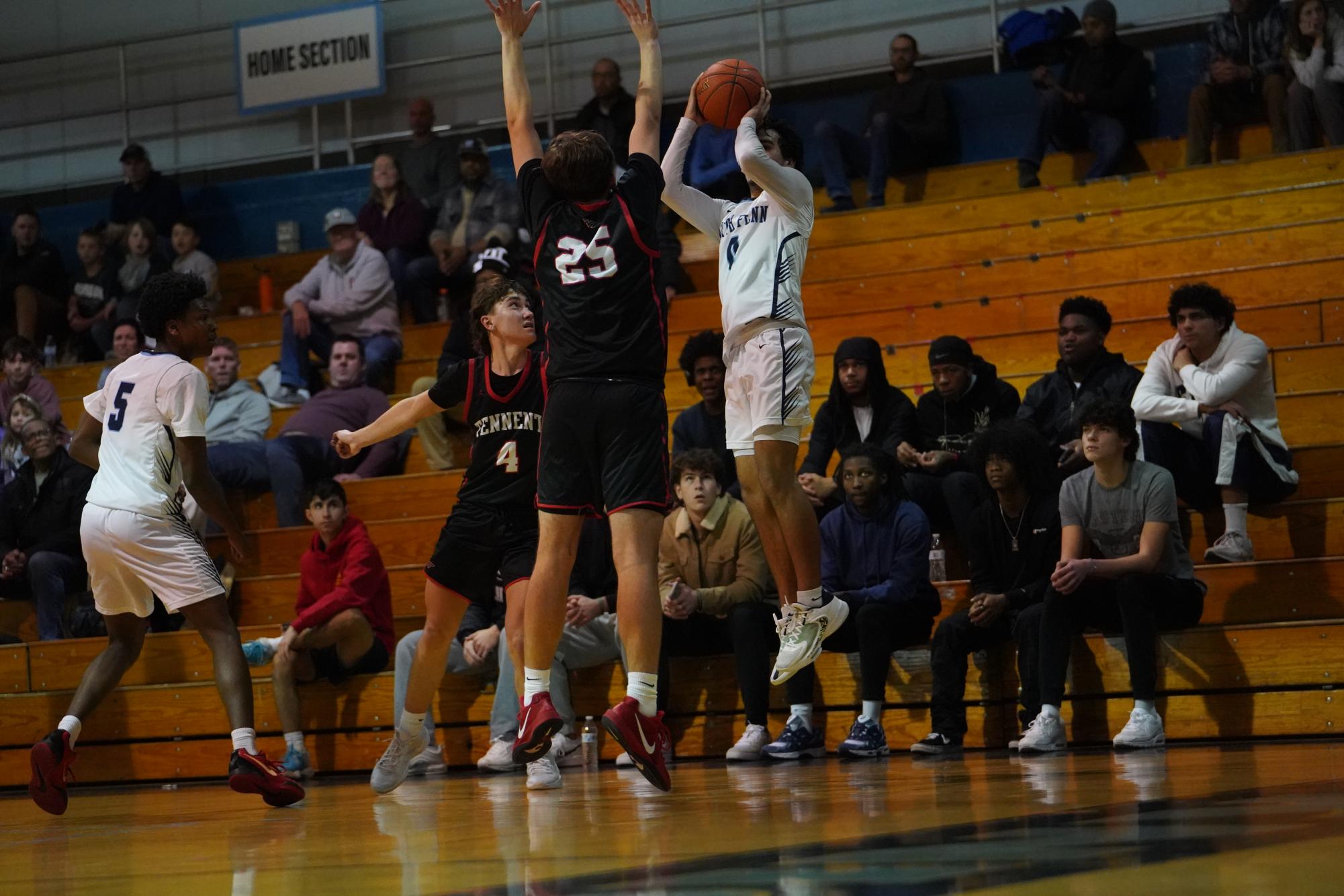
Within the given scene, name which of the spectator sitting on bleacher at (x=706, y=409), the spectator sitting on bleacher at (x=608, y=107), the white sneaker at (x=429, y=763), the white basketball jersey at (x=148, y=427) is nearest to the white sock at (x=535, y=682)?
the white basketball jersey at (x=148, y=427)

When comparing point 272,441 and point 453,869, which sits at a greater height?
point 272,441

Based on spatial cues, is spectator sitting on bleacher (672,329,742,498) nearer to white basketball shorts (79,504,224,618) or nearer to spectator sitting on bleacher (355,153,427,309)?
white basketball shorts (79,504,224,618)

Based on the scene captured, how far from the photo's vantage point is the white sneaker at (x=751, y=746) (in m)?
6.45

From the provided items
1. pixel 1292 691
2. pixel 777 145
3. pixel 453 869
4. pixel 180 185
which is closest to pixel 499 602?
pixel 777 145

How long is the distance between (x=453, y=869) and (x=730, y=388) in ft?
8.86

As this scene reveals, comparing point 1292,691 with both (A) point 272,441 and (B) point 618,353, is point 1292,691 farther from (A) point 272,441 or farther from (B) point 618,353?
(A) point 272,441

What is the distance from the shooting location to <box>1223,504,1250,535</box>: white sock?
21.9 feet

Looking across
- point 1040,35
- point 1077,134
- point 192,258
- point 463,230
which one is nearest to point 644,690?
point 463,230

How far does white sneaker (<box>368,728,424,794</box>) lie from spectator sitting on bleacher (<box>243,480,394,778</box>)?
6.14 ft

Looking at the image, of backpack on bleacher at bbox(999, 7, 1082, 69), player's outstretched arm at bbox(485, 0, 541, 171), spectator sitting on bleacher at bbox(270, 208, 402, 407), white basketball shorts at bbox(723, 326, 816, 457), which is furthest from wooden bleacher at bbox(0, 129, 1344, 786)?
player's outstretched arm at bbox(485, 0, 541, 171)

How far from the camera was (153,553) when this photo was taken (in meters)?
5.56

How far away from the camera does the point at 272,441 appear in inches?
355

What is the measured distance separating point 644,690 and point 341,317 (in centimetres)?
652

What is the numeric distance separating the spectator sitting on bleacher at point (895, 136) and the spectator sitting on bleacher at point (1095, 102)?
2.42ft
